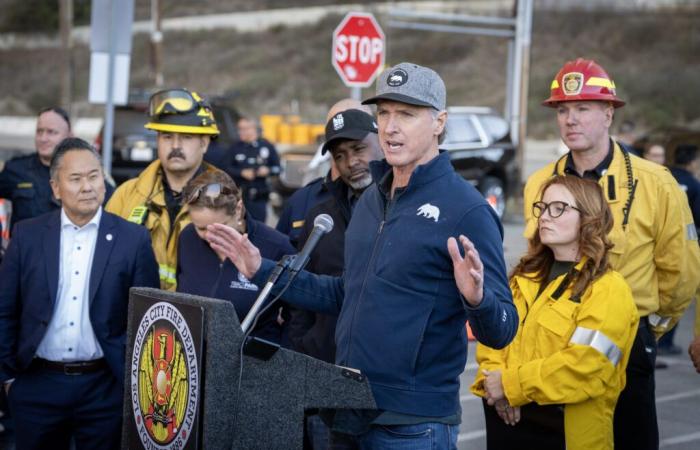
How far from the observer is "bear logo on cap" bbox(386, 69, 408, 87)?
3.69 metres

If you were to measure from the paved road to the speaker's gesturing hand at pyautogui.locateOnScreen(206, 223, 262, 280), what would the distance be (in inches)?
150

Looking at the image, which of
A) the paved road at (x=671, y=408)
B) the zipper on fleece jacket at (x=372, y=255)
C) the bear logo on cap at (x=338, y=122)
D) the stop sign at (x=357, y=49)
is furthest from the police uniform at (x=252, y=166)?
the zipper on fleece jacket at (x=372, y=255)

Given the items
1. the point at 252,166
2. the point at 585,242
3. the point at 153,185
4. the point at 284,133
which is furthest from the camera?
the point at 284,133

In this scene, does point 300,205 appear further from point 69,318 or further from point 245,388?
point 245,388

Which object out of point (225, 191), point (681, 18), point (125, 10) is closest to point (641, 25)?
point (681, 18)

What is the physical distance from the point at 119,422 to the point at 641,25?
67.3 metres

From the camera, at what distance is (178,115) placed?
237 inches

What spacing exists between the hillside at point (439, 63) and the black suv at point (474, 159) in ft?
104

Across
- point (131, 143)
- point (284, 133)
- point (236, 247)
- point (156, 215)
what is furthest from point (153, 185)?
point (284, 133)

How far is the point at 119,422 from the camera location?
5.07 meters

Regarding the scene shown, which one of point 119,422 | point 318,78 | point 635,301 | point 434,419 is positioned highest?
point 318,78

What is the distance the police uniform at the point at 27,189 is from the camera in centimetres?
801

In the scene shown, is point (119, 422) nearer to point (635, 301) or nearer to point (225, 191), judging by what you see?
point (225, 191)

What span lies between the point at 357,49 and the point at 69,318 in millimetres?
9201
